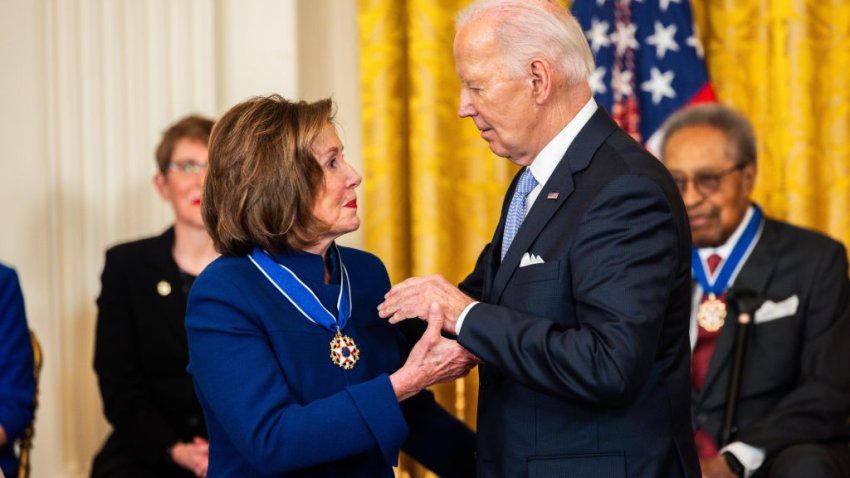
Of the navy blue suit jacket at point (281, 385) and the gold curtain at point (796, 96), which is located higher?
the gold curtain at point (796, 96)

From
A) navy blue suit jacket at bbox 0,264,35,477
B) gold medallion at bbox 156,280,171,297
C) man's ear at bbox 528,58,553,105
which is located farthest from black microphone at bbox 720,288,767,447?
navy blue suit jacket at bbox 0,264,35,477

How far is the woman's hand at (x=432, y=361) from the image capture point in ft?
8.41

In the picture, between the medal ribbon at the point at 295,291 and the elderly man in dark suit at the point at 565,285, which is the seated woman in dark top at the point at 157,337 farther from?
the elderly man in dark suit at the point at 565,285

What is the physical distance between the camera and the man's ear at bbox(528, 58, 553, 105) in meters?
2.63

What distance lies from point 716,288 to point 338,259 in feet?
5.95

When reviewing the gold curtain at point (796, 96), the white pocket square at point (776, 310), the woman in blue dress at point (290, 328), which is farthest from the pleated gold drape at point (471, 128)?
the woman in blue dress at point (290, 328)

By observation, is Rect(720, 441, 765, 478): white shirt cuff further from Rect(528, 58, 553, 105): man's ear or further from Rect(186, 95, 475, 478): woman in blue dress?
Rect(528, 58, 553, 105): man's ear

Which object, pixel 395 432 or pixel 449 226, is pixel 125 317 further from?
pixel 395 432

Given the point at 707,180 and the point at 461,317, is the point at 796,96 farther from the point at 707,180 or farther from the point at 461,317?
the point at 461,317

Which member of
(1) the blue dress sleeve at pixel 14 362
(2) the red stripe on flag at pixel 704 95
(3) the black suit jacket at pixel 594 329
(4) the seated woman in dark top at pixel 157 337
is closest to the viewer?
(3) the black suit jacket at pixel 594 329

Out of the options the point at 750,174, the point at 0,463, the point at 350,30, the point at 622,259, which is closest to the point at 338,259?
the point at 622,259

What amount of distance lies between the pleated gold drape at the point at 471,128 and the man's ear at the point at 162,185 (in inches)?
40.4

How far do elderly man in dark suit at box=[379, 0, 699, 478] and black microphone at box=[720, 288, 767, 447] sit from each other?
1.34m

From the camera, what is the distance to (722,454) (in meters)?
3.77
